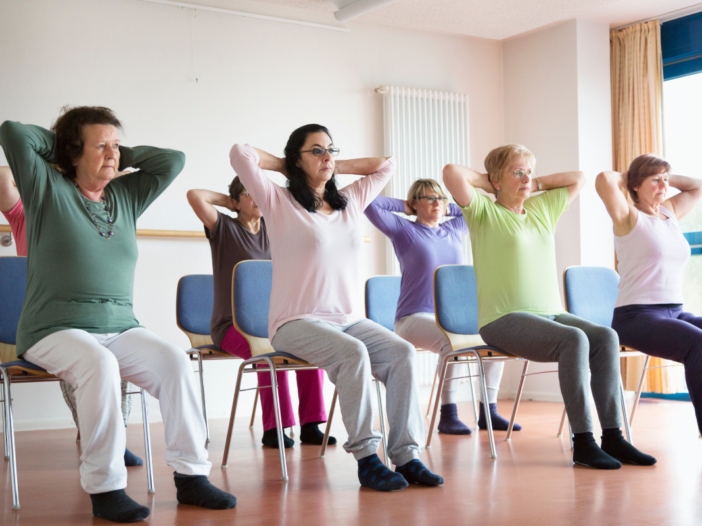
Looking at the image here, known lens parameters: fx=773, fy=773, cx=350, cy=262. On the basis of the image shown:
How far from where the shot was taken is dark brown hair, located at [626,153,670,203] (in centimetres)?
333

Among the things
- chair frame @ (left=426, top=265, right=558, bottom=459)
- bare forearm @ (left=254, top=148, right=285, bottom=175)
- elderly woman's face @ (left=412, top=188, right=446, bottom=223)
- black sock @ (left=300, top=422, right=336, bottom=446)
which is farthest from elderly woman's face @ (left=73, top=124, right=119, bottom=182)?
elderly woman's face @ (left=412, top=188, right=446, bottom=223)

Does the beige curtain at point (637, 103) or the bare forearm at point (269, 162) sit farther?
the beige curtain at point (637, 103)

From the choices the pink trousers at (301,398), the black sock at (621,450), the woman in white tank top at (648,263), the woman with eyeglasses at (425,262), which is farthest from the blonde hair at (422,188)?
the black sock at (621,450)

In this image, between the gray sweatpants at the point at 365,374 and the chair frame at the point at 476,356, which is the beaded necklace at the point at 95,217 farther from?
the chair frame at the point at 476,356

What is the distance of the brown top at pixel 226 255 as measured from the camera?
3.52m

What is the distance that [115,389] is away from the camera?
2.13 m

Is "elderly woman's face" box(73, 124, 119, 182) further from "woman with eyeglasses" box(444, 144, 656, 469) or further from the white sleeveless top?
the white sleeveless top

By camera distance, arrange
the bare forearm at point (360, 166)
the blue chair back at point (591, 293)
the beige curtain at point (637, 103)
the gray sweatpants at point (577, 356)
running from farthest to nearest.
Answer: the beige curtain at point (637, 103) → the blue chair back at point (591, 293) → the bare forearm at point (360, 166) → the gray sweatpants at point (577, 356)

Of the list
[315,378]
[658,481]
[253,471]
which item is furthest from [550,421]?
[253,471]

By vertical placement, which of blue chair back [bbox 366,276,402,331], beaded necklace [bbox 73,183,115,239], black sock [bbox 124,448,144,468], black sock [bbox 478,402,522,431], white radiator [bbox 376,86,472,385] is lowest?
black sock [bbox 478,402,522,431]

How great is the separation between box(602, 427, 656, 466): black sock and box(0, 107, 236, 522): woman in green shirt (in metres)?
1.40

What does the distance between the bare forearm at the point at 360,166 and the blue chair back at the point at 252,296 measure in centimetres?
56

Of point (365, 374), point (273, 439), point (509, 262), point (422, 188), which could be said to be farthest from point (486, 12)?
point (365, 374)

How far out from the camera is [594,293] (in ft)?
12.0
